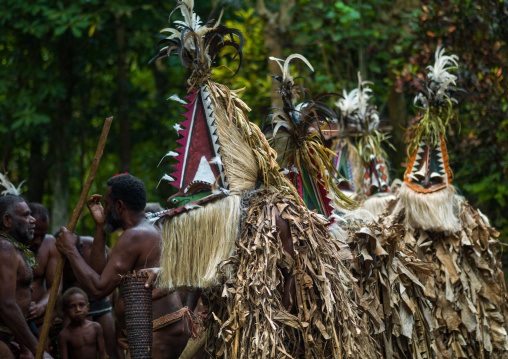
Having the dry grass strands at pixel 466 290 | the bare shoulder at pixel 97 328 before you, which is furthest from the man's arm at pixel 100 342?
the dry grass strands at pixel 466 290

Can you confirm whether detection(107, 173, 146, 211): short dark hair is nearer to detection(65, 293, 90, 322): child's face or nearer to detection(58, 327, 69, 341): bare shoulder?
detection(65, 293, 90, 322): child's face

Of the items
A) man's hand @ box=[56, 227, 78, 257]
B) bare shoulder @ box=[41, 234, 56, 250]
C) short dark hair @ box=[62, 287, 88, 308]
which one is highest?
man's hand @ box=[56, 227, 78, 257]

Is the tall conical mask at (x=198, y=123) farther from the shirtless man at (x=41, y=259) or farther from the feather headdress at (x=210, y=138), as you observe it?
the shirtless man at (x=41, y=259)

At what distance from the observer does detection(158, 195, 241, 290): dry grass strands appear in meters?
3.85

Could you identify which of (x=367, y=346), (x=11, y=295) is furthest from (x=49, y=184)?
(x=367, y=346)

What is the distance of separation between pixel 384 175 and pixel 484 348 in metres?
2.42

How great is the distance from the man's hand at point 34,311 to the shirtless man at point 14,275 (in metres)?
0.25

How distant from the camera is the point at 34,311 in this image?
5207mm

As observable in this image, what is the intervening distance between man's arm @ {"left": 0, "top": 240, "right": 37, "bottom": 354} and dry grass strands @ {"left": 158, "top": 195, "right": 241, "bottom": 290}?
4.28 ft

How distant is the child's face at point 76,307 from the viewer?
5.64 meters

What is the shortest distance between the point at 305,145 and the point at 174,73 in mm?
9089

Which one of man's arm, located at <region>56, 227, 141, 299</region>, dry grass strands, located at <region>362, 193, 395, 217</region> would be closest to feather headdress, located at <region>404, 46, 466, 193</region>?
dry grass strands, located at <region>362, 193, 395, 217</region>

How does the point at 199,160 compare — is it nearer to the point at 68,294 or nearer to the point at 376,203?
the point at 68,294

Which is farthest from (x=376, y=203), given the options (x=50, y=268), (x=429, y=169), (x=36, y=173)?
(x=36, y=173)
